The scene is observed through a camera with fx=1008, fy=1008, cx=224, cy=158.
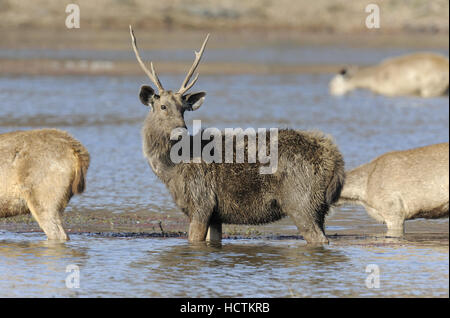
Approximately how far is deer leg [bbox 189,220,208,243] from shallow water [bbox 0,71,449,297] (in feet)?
0.43

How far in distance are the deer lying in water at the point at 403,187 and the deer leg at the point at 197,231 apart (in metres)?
2.09

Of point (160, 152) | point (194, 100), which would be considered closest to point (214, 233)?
point (160, 152)

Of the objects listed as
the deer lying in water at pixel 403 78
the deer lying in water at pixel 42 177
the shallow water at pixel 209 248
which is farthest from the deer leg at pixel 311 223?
the deer lying in water at pixel 403 78

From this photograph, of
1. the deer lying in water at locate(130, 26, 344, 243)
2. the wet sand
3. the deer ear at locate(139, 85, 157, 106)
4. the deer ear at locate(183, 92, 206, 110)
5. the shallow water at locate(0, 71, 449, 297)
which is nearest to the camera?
the shallow water at locate(0, 71, 449, 297)

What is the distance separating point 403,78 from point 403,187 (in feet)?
56.6

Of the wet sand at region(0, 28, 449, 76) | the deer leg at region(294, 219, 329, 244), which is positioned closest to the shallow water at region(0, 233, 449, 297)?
the deer leg at region(294, 219, 329, 244)

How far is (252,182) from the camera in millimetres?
10062

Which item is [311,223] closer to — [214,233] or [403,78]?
[214,233]

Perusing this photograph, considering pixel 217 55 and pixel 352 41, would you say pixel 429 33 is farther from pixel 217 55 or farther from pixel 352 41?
pixel 217 55

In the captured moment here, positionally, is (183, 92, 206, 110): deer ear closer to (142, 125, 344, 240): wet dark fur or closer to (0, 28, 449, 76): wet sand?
(142, 125, 344, 240): wet dark fur

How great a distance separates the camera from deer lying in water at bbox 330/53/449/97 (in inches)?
1082

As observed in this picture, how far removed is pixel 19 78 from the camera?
30125mm

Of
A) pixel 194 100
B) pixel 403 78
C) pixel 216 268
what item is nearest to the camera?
pixel 216 268
